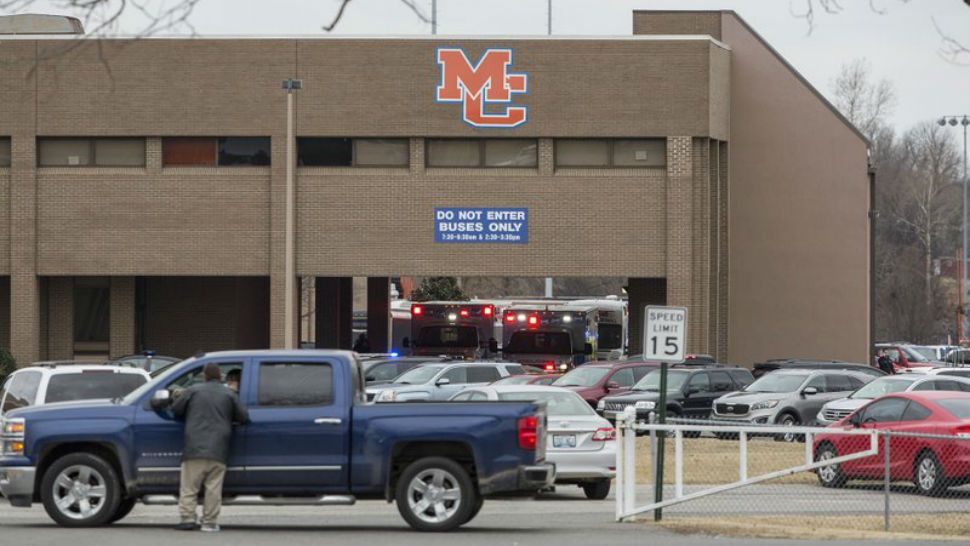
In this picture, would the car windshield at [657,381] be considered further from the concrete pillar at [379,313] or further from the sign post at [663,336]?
the concrete pillar at [379,313]

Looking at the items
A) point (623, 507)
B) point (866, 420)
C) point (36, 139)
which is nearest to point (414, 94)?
point (36, 139)

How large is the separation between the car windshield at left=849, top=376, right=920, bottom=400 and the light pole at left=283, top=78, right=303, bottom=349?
1876 cm

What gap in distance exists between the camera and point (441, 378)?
3550cm

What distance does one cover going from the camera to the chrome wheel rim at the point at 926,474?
21.2 metres

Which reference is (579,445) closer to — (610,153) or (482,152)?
(482,152)

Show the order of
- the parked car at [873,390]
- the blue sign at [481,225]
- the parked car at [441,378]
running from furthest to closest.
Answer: the blue sign at [481,225] → the parked car at [441,378] → the parked car at [873,390]

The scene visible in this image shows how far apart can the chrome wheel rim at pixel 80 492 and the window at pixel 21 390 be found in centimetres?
416

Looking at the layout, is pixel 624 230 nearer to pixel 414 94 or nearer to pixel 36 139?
pixel 414 94

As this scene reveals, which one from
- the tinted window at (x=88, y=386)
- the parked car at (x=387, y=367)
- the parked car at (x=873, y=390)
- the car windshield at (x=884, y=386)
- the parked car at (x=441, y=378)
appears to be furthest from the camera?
the parked car at (x=387, y=367)

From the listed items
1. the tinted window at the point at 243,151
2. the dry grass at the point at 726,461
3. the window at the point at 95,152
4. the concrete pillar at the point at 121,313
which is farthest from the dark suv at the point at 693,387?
the concrete pillar at the point at 121,313

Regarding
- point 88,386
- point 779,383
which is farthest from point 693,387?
point 88,386

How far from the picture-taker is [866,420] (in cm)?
2448

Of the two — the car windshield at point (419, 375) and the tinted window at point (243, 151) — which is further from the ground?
the tinted window at point (243, 151)

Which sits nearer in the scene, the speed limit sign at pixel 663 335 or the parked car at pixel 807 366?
the speed limit sign at pixel 663 335
